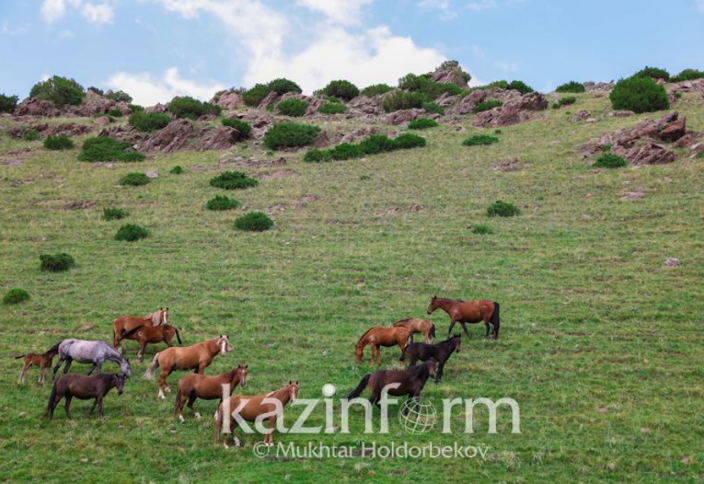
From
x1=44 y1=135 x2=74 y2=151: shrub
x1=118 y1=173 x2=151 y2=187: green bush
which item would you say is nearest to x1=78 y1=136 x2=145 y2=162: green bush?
x1=44 y1=135 x2=74 y2=151: shrub

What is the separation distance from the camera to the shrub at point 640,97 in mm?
53375

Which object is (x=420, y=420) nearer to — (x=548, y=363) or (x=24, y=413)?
(x=548, y=363)

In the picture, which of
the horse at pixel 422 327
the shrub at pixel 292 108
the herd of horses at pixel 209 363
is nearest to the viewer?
the herd of horses at pixel 209 363

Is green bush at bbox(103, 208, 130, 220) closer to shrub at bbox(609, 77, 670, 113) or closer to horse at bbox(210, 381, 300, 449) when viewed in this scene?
horse at bbox(210, 381, 300, 449)

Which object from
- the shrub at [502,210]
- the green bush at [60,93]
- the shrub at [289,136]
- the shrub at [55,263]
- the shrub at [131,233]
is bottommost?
the shrub at [55,263]

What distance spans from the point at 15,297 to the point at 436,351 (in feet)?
56.5

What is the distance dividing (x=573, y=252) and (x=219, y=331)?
55.9 feet

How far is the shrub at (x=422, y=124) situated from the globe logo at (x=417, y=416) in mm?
49528

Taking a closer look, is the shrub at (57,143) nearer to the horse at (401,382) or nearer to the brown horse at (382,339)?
the brown horse at (382,339)

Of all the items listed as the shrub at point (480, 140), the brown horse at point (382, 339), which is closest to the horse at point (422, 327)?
the brown horse at point (382, 339)

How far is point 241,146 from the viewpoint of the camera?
56.2 meters

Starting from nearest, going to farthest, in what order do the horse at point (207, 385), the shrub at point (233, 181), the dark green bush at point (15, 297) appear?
the horse at point (207, 385) < the dark green bush at point (15, 297) < the shrub at point (233, 181)

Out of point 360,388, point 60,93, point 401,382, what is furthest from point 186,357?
point 60,93

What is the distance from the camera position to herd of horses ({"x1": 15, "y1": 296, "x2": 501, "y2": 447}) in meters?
12.7
